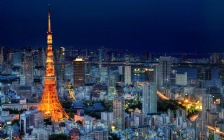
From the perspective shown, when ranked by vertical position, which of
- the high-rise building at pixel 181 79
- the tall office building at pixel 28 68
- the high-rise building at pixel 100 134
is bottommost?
the high-rise building at pixel 100 134

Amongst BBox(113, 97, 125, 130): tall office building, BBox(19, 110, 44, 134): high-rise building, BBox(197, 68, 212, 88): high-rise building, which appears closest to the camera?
BBox(19, 110, 44, 134): high-rise building

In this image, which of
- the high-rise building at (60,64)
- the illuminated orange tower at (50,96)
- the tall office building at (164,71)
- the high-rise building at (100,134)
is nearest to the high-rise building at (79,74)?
the high-rise building at (60,64)

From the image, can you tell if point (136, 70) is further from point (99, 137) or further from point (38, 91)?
point (99, 137)

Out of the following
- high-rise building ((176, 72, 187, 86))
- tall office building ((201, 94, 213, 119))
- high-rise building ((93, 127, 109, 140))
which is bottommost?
high-rise building ((93, 127, 109, 140))

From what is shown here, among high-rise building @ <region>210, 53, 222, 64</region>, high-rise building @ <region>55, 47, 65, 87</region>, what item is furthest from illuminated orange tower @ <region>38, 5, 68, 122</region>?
high-rise building @ <region>55, 47, 65, 87</region>

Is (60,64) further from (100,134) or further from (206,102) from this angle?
(100,134)

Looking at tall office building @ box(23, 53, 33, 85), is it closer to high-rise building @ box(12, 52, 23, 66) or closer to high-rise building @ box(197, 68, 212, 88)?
high-rise building @ box(12, 52, 23, 66)

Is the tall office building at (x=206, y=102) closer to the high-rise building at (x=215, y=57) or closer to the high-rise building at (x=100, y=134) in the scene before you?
the high-rise building at (x=215, y=57)
